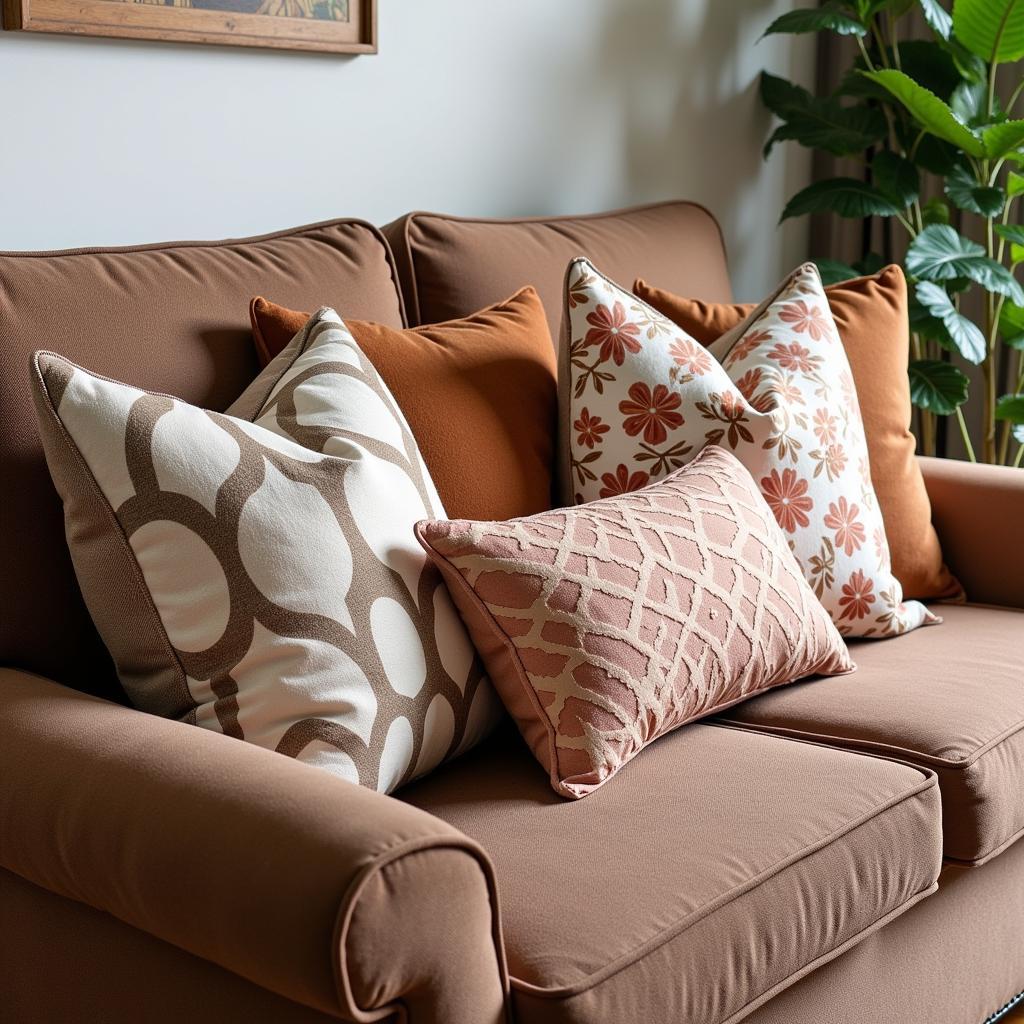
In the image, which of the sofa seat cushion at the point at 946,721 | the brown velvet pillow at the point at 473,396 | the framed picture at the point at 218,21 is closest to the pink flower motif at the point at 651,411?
the brown velvet pillow at the point at 473,396

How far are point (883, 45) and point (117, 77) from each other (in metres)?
1.57

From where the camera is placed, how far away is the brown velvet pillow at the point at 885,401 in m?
1.99

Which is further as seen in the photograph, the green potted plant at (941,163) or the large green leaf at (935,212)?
the large green leaf at (935,212)

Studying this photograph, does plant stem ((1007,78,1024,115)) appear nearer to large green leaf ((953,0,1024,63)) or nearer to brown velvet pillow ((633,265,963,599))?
large green leaf ((953,0,1024,63))

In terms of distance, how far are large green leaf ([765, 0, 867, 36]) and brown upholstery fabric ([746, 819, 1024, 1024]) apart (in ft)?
5.17

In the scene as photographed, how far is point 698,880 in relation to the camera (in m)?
1.14

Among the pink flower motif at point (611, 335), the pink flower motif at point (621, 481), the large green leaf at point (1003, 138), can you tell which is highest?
the large green leaf at point (1003, 138)

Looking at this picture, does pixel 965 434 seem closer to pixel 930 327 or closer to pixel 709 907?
pixel 930 327

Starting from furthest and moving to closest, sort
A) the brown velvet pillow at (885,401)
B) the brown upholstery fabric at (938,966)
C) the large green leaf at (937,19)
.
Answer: the large green leaf at (937,19) < the brown velvet pillow at (885,401) < the brown upholstery fabric at (938,966)

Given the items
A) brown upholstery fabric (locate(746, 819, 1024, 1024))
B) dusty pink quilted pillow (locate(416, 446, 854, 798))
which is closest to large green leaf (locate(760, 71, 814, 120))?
dusty pink quilted pillow (locate(416, 446, 854, 798))

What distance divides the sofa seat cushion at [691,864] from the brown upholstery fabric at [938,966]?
7 centimetres

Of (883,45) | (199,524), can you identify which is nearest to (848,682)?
(199,524)

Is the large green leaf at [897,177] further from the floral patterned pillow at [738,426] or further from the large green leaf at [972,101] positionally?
the floral patterned pillow at [738,426]

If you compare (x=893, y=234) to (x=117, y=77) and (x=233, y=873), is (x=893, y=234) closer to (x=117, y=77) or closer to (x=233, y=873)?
(x=117, y=77)
